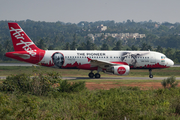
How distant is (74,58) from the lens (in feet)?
127

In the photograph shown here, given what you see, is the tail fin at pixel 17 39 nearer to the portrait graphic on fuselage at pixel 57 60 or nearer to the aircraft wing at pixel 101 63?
the portrait graphic on fuselage at pixel 57 60

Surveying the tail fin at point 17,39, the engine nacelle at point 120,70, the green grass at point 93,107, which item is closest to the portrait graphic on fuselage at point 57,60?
the tail fin at point 17,39

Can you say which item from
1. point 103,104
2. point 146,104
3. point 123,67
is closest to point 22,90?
point 103,104

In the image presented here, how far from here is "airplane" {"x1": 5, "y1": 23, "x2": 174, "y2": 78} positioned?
3803cm

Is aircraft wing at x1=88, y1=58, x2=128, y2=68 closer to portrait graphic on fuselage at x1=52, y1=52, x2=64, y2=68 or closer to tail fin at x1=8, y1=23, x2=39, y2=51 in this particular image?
portrait graphic on fuselage at x1=52, y1=52, x2=64, y2=68

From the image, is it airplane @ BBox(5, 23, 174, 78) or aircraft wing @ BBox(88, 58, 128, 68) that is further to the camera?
airplane @ BBox(5, 23, 174, 78)

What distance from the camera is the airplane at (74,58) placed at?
38.0 m

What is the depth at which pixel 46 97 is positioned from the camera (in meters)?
22.9

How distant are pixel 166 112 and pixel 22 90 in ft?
41.3

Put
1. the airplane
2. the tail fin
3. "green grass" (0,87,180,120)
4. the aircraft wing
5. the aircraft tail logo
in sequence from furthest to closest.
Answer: the tail fin < the aircraft tail logo < the airplane < the aircraft wing < "green grass" (0,87,180,120)

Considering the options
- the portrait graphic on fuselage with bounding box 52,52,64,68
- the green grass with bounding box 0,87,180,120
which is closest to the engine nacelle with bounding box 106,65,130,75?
the portrait graphic on fuselage with bounding box 52,52,64,68

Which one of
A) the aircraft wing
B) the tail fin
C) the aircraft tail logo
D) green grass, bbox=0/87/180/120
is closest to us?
green grass, bbox=0/87/180/120

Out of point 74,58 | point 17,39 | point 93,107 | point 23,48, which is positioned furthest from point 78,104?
point 17,39

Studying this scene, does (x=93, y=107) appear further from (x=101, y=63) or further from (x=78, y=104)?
(x=101, y=63)
